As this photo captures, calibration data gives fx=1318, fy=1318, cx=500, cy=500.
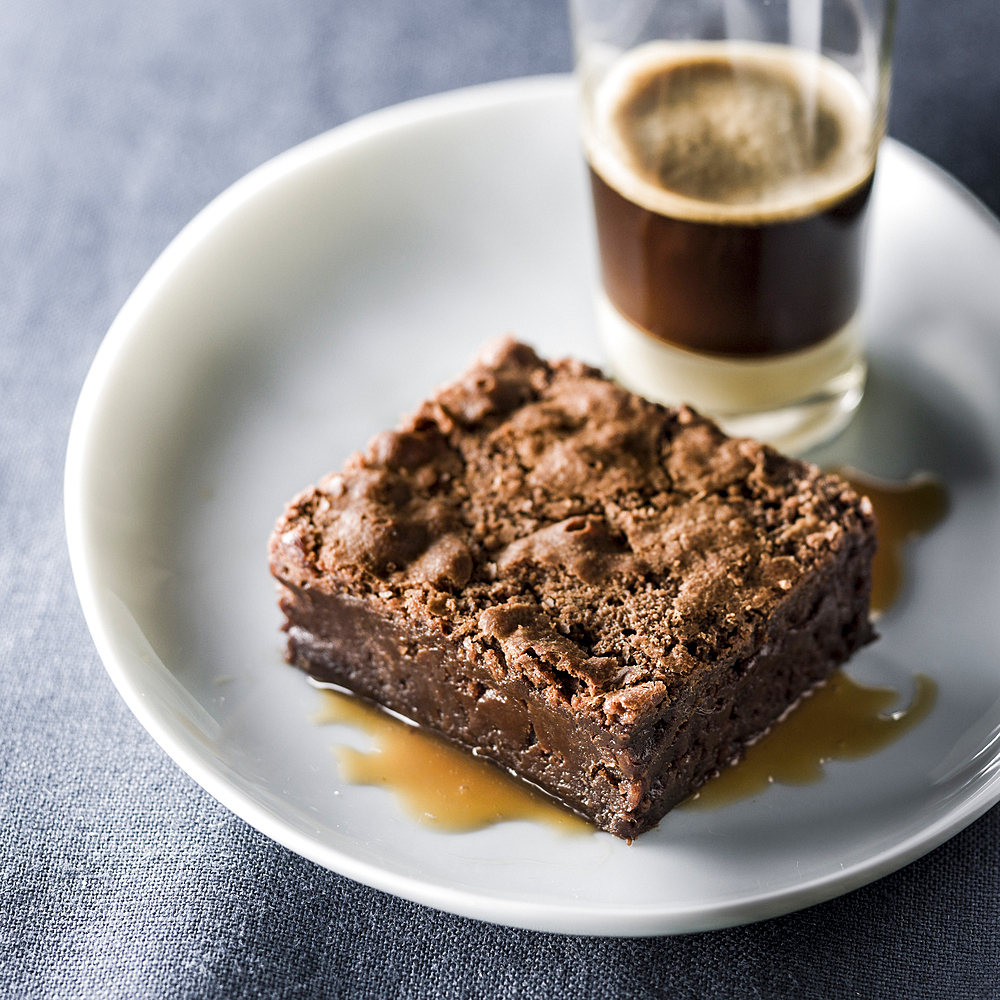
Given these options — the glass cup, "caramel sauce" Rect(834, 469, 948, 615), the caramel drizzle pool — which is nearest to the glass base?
the glass cup

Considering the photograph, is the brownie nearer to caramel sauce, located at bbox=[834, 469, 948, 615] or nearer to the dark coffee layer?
caramel sauce, located at bbox=[834, 469, 948, 615]

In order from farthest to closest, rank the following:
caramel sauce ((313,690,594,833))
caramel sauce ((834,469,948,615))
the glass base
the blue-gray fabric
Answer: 1. the glass base
2. caramel sauce ((834,469,948,615))
3. caramel sauce ((313,690,594,833))
4. the blue-gray fabric

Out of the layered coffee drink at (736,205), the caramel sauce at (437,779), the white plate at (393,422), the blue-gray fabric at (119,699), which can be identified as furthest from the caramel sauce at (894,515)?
the caramel sauce at (437,779)

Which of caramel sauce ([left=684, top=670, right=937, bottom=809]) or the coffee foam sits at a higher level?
the coffee foam

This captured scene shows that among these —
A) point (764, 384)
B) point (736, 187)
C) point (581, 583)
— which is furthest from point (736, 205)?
point (581, 583)

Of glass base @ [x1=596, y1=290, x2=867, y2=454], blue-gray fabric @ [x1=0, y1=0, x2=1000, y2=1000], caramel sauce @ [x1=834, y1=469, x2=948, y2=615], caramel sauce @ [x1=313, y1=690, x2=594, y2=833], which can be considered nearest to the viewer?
blue-gray fabric @ [x1=0, y1=0, x2=1000, y2=1000]

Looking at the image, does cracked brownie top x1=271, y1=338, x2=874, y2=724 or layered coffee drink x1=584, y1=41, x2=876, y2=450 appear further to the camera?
layered coffee drink x1=584, y1=41, x2=876, y2=450
